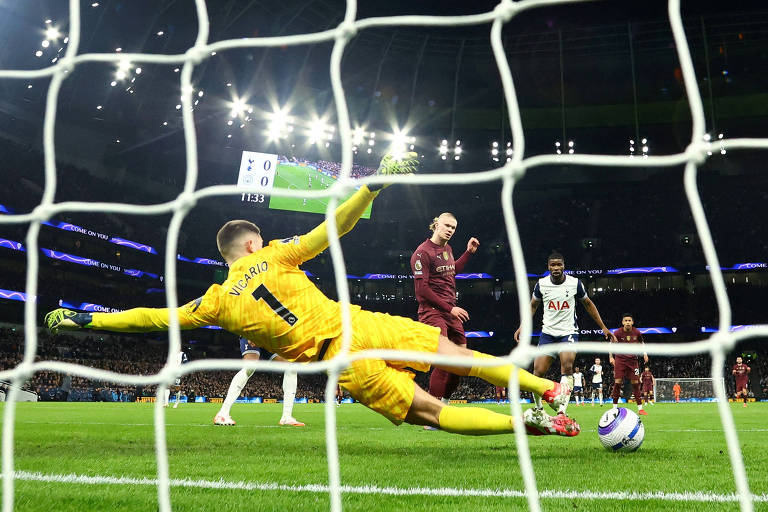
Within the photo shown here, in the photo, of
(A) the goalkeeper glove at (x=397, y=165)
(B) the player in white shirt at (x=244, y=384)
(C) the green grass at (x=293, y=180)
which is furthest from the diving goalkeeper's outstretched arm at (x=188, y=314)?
(C) the green grass at (x=293, y=180)

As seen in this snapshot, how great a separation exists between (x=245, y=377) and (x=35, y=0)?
1804 centimetres

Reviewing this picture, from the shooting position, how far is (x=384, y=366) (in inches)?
140

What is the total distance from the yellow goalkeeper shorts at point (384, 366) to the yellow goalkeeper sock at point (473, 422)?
234 millimetres

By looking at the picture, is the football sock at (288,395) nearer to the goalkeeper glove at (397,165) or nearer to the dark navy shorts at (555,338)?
the dark navy shorts at (555,338)

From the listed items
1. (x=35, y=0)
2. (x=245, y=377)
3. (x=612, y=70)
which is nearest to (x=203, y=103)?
(x=35, y=0)

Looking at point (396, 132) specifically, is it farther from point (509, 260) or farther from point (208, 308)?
point (208, 308)

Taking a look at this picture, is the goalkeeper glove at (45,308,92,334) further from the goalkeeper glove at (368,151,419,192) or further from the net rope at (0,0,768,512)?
the goalkeeper glove at (368,151,419,192)

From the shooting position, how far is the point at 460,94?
99.9 feet

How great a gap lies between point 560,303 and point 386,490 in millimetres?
5144

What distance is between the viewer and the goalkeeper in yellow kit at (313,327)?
3.56 metres

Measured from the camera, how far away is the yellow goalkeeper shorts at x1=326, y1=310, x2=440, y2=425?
11.4 feet

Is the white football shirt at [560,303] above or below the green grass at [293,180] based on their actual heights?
below

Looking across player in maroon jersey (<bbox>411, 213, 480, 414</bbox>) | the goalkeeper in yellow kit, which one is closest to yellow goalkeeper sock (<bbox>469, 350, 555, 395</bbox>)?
the goalkeeper in yellow kit

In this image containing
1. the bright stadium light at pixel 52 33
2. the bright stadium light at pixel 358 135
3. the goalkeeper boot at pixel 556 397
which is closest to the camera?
the goalkeeper boot at pixel 556 397
